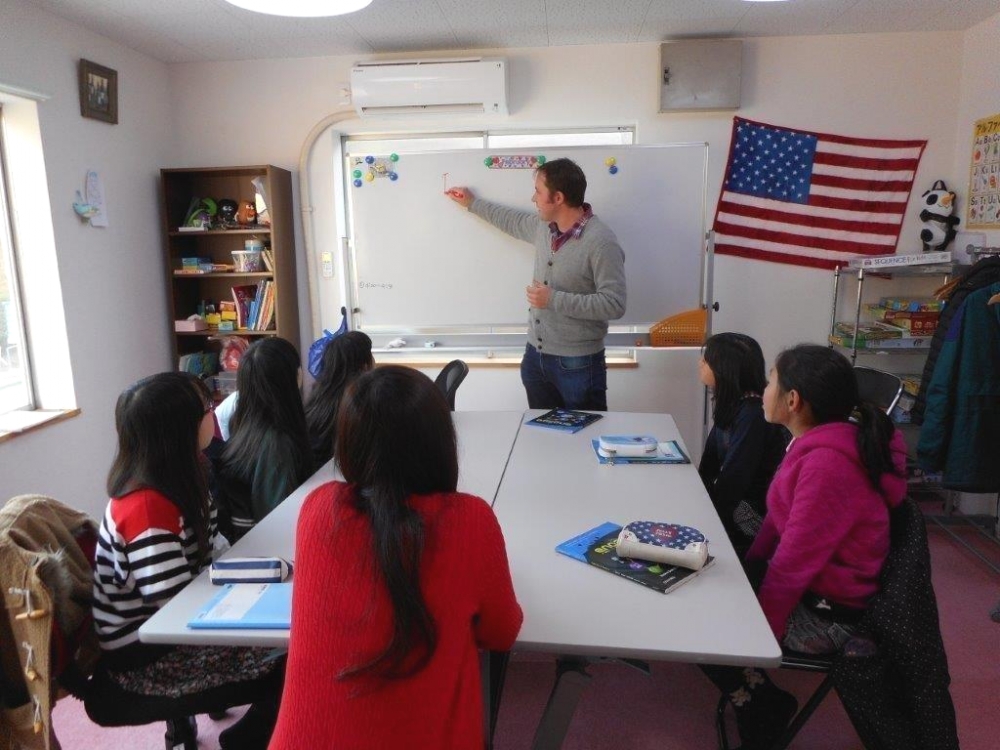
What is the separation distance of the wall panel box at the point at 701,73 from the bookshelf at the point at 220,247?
2070 mm

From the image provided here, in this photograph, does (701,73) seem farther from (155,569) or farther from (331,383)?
(155,569)

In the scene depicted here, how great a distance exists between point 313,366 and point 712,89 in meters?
2.43

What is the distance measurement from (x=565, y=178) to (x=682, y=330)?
3.70ft

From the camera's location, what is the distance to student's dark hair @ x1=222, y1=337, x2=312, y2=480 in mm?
1804

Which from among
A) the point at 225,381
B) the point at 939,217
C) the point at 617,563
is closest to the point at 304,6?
the point at 617,563

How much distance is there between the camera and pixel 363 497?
1.04 meters

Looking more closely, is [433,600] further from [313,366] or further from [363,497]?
[313,366]

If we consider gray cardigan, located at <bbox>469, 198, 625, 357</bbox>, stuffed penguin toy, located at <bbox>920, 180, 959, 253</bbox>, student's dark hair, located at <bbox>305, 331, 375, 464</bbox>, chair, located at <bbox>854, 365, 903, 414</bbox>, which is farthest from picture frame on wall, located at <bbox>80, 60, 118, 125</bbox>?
stuffed penguin toy, located at <bbox>920, 180, 959, 253</bbox>

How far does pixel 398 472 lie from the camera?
1041 millimetres

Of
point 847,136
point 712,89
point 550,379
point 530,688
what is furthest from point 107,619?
→ point 847,136

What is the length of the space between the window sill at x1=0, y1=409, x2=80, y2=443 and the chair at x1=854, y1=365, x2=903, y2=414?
10.4 feet

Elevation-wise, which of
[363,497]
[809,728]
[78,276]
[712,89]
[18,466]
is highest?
[712,89]

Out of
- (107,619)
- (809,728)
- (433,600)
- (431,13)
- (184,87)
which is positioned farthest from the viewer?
(184,87)

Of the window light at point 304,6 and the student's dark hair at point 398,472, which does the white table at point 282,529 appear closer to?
the student's dark hair at point 398,472
